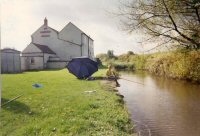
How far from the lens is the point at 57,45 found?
216 ft

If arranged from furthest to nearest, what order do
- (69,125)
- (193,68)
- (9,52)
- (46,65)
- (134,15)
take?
(46,65) < (9,52) < (193,68) < (134,15) < (69,125)

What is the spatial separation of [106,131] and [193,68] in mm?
24463

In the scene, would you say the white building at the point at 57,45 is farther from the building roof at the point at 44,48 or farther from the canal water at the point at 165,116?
the canal water at the point at 165,116

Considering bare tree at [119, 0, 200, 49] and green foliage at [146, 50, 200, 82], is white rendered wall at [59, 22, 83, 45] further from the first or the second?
bare tree at [119, 0, 200, 49]

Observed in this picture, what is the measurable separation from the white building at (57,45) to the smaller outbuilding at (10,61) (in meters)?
13.2

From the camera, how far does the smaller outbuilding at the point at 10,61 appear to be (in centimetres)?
4072

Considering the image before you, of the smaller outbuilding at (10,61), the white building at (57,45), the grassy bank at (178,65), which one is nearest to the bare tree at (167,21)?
the grassy bank at (178,65)

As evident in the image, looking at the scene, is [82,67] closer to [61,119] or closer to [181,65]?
[181,65]

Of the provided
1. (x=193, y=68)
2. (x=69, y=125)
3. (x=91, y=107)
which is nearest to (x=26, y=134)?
(x=69, y=125)

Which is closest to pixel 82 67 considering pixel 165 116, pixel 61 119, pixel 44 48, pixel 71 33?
pixel 165 116

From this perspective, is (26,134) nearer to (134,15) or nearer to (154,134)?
(154,134)

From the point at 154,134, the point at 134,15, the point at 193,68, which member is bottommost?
the point at 154,134

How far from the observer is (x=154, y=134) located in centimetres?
1190

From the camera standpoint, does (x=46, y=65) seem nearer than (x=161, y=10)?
No
